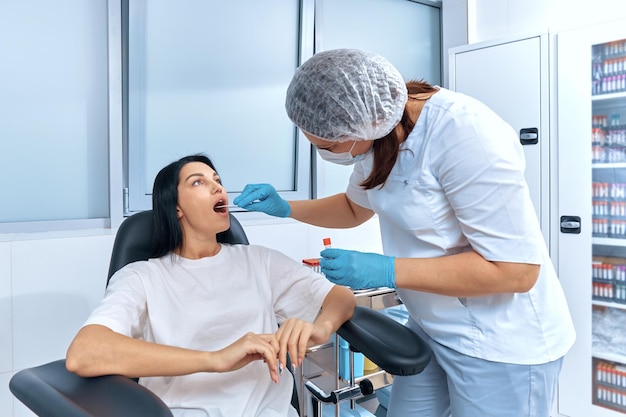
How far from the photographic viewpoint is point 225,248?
1322mm

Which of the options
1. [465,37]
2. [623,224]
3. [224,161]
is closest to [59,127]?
[224,161]

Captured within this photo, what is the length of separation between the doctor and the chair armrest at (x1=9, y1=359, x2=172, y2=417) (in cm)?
47

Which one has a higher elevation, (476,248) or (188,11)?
(188,11)

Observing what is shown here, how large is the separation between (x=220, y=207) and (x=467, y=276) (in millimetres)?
657

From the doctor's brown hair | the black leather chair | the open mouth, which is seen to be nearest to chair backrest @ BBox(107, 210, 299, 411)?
the black leather chair

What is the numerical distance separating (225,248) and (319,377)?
2.99 ft

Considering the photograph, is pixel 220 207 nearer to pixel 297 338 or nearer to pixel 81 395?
pixel 297 338

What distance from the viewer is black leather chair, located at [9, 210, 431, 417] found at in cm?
72

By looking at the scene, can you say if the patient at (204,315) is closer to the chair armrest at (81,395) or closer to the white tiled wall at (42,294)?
the chair armrest at (81,395)

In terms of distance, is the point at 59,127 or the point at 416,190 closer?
the point at 416,190

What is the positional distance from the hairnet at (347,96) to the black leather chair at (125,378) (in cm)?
42

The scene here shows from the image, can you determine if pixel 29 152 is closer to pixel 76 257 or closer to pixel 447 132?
pixel 76 257

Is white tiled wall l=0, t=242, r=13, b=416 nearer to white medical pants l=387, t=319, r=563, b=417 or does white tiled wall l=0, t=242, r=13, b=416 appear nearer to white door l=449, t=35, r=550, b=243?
white medical pants l=387, t=319, r=563, b=417

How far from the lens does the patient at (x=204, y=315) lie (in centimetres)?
94
